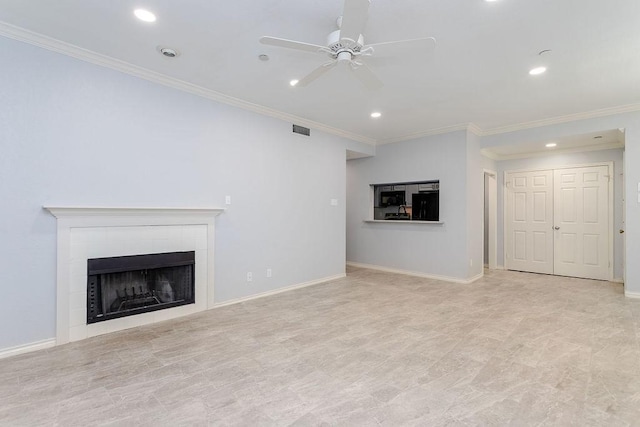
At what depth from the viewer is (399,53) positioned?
7.95ft

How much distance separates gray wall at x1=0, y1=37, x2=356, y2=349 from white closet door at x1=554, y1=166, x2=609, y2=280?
4.87 m

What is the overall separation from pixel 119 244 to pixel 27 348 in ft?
3.71

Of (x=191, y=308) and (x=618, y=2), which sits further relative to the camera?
(x=191, y=308)

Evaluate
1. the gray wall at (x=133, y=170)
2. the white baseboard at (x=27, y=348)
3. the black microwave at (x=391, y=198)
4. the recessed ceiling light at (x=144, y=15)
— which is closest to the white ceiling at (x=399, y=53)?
the recessed ceiling light at (x=144, y=15)

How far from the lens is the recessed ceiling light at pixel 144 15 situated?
2438 mm

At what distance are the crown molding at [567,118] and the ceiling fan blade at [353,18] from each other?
14.5ft

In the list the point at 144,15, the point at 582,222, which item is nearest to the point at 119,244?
the point at 144,15

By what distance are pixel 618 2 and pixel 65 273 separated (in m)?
5.17

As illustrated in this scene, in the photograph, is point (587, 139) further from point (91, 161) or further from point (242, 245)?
point (91, 161)

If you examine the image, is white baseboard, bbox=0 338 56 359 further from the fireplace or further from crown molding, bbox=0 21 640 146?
crown molding, bbox=0 21 640 146

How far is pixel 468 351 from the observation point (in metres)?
2.82

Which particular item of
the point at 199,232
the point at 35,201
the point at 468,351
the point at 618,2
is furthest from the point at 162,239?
the point at 618,2

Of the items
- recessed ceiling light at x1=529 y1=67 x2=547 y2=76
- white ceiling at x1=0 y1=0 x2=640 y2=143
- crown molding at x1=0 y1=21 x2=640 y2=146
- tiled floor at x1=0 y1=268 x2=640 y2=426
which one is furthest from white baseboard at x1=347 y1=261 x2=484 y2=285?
recessed ceiling light at x1=529 y1=67 x2=547 y2=76

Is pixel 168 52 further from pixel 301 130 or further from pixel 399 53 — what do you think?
pixel 301 130
